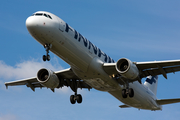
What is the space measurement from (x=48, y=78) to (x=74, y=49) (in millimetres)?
6828

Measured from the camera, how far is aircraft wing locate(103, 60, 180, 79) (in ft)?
99.7

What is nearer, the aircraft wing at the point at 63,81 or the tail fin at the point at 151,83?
the aircraft wing at the point at 63,81

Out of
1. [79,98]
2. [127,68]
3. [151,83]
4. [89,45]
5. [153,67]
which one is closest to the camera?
[127,68]

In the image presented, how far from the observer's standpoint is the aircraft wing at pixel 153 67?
30402mm

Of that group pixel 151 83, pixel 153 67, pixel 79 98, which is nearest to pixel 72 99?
pixel 79 98

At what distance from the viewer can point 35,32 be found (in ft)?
87.2

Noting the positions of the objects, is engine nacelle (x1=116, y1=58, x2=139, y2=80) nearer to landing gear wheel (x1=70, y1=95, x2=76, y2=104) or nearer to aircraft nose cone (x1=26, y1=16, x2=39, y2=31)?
landing gear wheel (x1=70, y1=95, x2=76, y2=104)

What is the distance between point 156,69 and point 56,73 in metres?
11.0

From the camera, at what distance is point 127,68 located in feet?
96.8

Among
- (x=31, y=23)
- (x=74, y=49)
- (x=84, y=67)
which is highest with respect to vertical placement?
(x=31, y=23)

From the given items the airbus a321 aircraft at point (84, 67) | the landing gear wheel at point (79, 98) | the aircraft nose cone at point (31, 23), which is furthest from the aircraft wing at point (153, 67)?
the aircraft nose cone at point (31, 23)

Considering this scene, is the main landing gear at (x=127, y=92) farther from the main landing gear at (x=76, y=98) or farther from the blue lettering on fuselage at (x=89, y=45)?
the main landing gear at (x=76, y=98)

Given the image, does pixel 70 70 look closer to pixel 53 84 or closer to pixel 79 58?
pixel 53 84

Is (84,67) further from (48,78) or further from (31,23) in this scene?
(31,23)
